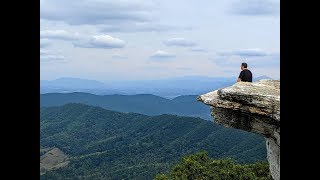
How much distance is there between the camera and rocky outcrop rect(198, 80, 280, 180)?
1295 centimetres

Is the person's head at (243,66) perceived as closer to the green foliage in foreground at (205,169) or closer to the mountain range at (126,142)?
the green foliage in foreground at (205,169)

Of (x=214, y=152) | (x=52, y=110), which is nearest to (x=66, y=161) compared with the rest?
(x=214, y=152)

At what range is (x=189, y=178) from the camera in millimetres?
30531

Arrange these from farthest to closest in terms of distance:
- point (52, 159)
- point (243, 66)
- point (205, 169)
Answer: point (52, 159)
point (205, 169)
point (243, 66)

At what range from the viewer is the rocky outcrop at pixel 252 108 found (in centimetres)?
1295

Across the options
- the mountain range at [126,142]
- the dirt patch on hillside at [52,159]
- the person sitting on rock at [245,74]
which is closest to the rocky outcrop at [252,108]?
the person sitting on rock at [245,74]

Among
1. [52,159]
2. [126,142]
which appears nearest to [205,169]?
[52,159]

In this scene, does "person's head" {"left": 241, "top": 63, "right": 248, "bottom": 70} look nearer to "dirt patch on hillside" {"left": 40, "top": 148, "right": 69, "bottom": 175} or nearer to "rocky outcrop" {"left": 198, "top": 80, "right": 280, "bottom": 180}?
"rocky outcrop" {"left": 198, "top": 80, "right": 280, "bottom": 180}

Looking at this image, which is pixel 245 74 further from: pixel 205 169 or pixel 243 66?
pixel 205 169

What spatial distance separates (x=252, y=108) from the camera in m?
13.4
